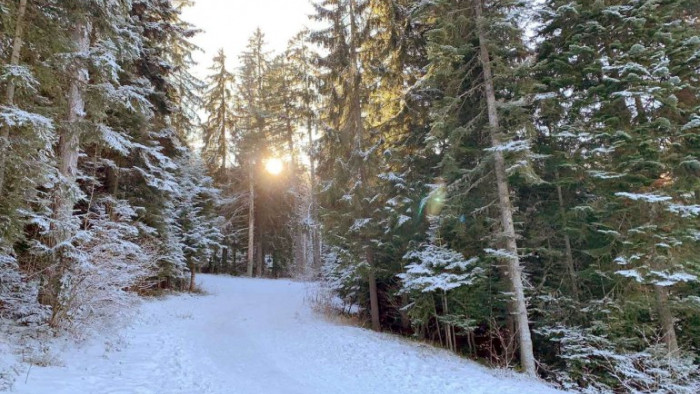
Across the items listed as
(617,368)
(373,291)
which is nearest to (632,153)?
(617,368)

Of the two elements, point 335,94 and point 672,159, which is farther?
point 335,94

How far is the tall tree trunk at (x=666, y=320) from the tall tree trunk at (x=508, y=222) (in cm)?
298

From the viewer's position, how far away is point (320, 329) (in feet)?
41.0

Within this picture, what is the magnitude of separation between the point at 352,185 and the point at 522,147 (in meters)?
6.51

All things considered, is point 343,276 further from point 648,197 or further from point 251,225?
point 251,225

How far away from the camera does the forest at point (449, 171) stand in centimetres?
750

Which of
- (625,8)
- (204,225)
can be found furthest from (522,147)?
(204,225)

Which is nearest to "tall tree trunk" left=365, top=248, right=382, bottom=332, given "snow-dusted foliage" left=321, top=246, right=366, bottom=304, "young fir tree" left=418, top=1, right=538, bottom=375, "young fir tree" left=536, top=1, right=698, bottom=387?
"snow-dusted foliage" left=321, top=246, right=366, bottom=304

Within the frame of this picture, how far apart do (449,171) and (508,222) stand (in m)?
2.15

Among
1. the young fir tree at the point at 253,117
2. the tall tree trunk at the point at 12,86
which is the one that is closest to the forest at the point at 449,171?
the tall tree trunk at the point at 12,86

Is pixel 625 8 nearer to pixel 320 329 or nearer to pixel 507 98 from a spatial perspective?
pixel 507 98

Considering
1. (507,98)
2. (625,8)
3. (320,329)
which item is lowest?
(320,329)

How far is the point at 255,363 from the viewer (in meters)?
8.58

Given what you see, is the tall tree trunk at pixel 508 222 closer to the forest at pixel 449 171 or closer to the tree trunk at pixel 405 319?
the forest at pixel 449 171
